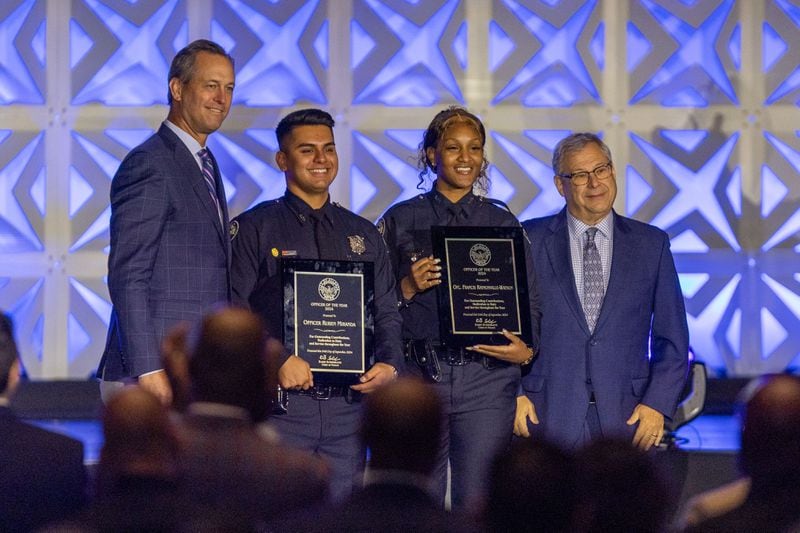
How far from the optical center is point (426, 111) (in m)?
7.03

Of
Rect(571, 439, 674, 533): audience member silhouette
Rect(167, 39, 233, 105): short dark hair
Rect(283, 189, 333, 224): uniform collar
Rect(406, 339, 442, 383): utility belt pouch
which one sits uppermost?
Rect(167, 39, 233, 105): short dark hair

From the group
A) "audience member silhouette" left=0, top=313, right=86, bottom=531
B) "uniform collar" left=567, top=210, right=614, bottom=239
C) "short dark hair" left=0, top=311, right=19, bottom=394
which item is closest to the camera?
"audience member silhouette" left=0, top=313, right=86, bottom=531

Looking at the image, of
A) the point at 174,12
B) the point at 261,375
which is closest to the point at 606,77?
the point at 174,12

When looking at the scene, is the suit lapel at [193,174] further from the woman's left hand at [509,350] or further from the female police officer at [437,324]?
the woman's left hand at [509,350]

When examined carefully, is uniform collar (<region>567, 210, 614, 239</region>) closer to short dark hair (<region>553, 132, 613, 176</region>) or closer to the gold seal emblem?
short dark hair (<region>553, 132, 613, 176</region>)

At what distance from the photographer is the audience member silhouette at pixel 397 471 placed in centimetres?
222

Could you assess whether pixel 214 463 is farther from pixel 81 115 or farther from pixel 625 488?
pixel 81 115

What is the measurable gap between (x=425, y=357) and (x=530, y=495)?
2.44m

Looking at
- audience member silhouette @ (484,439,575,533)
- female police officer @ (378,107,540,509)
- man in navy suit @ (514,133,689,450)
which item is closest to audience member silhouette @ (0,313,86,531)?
audience member silhouette @ (484,439,575,533)

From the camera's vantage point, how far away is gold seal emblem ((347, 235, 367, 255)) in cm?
446

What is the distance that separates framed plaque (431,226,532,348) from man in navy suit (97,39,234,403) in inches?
31.6

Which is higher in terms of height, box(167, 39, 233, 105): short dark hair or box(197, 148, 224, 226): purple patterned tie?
box(167, 39, 233, 105): short dark hair

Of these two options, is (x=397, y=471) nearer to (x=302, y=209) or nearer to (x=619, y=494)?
(x=619, y=494)

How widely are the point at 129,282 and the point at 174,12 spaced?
340 centimetres
